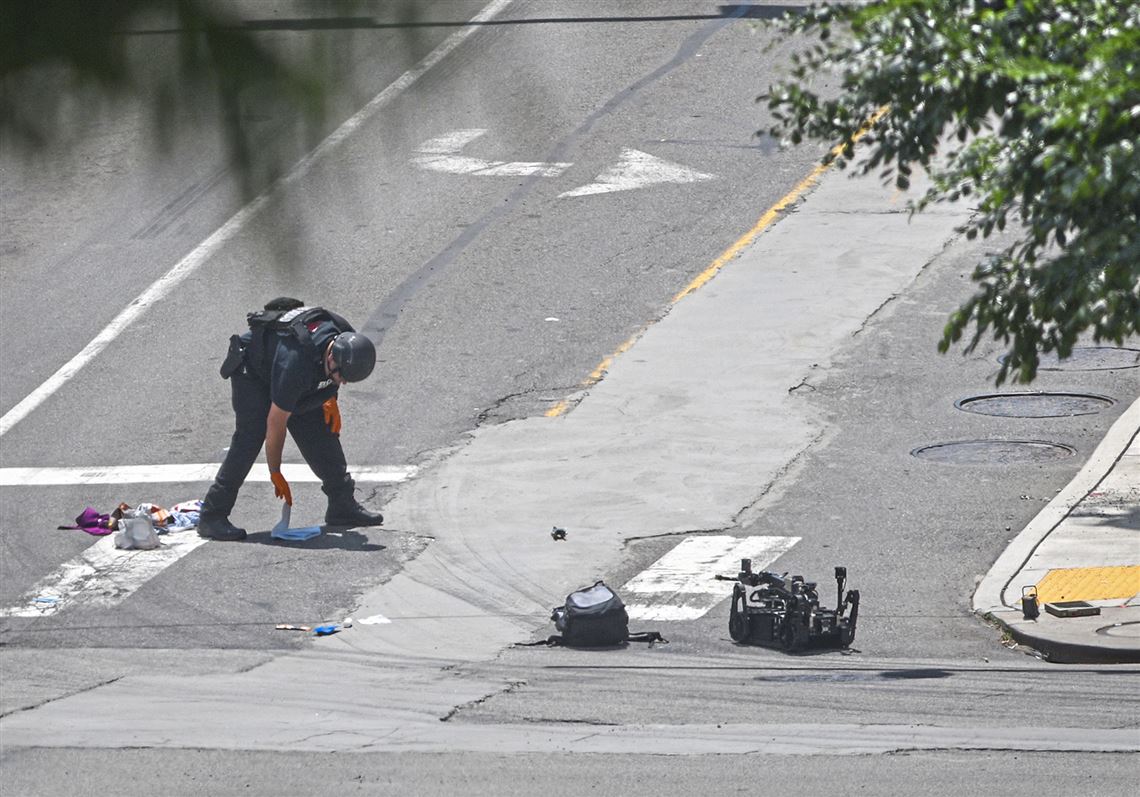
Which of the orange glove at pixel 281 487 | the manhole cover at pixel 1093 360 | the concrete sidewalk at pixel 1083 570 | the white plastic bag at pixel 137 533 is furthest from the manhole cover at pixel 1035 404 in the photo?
the white plastic bag at pixel 137 533

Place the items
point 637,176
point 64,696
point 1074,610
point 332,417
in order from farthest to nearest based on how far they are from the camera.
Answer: point 637,176
point 332,417
point 1074,610
point 64,696

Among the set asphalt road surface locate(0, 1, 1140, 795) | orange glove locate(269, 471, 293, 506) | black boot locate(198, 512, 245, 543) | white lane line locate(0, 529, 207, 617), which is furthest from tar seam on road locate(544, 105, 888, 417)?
white lane line locate(0, 529, 207, 617)

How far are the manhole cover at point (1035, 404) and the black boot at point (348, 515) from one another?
15.1ft

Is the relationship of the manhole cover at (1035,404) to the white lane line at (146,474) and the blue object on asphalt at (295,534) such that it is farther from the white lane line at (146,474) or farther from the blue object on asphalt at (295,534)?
the blue object on asphalt at (295,534)

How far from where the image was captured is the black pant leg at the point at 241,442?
10969 mm

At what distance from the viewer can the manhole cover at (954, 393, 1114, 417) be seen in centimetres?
1316

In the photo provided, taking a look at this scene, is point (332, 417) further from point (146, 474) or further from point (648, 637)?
point (648, 637)

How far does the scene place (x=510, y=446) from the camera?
12609 millimetres

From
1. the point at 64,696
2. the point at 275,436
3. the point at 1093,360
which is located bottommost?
the point at 64,696

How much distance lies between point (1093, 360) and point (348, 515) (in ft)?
20.9

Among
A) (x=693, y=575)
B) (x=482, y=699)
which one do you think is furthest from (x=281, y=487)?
(x=482, y=699)

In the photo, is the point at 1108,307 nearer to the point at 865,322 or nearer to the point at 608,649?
the point at 608,649

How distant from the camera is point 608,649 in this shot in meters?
9.18

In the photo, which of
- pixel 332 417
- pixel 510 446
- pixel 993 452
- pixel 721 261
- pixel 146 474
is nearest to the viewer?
pixel 332 417
